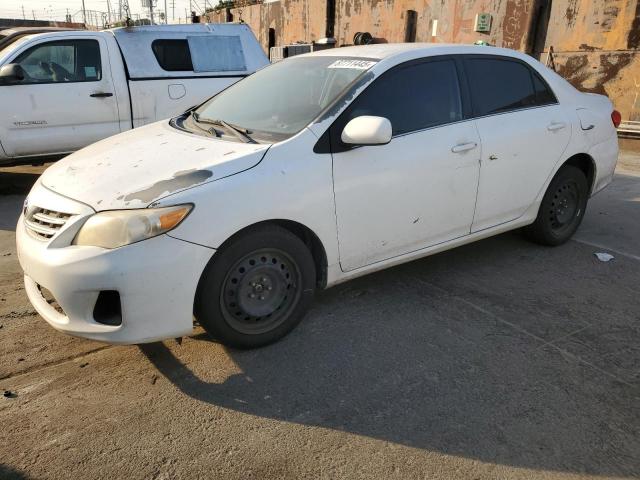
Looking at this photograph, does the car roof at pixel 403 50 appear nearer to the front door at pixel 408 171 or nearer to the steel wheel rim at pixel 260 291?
the front door at pixel 408 171

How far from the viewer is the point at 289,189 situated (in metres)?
3.07

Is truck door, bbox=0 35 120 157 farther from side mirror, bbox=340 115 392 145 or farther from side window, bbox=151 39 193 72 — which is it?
side mirror, bbox=340 115 392 145

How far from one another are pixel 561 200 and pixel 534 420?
2.67 metres

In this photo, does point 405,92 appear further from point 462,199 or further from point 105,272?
point 105,272

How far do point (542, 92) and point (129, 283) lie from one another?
141 inches

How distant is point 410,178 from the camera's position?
3564 mm

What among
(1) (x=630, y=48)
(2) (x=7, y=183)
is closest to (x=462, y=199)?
(2) (x=7, y=183)

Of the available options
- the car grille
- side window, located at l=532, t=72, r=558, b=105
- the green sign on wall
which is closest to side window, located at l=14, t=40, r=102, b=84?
the car grille

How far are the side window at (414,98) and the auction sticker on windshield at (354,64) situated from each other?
133mm

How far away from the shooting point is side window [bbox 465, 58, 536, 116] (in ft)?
13.3

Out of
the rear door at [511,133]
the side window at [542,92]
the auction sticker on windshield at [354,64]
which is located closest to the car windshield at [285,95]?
the auction sticker on windshield at [354,64]

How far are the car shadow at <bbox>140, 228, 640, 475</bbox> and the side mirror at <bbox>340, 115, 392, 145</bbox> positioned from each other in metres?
1.17

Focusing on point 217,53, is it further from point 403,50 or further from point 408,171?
point 408,171

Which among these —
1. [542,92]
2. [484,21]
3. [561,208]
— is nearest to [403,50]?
[542,92]
